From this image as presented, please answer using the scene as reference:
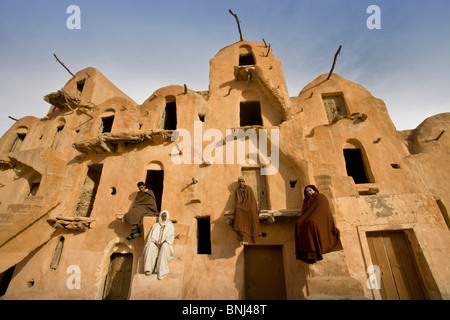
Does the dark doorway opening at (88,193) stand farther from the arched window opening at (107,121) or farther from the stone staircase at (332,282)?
the stone staircase at (332,282)

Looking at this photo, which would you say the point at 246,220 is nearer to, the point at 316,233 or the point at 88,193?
the point at 316,233

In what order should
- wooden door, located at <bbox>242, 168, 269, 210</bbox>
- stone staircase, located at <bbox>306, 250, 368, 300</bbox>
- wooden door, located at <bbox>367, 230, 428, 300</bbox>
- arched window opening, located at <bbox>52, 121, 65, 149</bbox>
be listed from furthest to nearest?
arched window opening, located at <bbox>52, 121, 65, 149</bbox>, wooden door, located at <bbox>242, 168, 269, 210</bbox>, wooden door, located at <bbox>367, 230, 428, 300</bbox>, stone staircase, located at <bbox>306, 250, 368, 300</bbox>

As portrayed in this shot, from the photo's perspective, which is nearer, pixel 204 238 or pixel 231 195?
pixel 231 195

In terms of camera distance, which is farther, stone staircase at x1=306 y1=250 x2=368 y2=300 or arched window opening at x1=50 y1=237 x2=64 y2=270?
arched window opening at x1=50 y1=237 x2=64 y2=270

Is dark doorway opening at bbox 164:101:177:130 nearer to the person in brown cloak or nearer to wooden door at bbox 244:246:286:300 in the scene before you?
wooden door at bbox 244:246:286:300

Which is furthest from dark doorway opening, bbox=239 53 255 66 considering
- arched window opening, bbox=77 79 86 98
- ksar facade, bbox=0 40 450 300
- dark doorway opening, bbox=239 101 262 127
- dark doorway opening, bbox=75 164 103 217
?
arched window opening, bbox=77 79 86 98

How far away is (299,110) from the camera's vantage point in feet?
36.5

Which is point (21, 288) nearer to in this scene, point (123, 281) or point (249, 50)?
point (123, 281)

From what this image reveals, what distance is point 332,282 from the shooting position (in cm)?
507

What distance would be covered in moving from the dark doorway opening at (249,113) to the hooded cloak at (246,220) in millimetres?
6222

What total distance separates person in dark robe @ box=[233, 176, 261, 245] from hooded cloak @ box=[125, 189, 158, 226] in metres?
3.21

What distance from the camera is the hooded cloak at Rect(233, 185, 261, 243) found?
6.43 m

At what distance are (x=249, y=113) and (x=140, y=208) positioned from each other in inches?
326

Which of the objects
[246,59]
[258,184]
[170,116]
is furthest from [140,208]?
[246,59]
